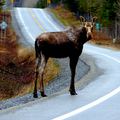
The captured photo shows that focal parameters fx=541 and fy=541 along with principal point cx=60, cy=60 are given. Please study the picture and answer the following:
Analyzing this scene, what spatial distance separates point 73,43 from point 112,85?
3.25 meters

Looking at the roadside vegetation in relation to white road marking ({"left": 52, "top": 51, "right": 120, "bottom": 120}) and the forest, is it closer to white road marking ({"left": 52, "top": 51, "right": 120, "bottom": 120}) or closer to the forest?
the forest

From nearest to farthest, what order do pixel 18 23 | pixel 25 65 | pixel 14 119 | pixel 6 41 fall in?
pixel 14 119
pixel 25 65
pixel 6 41
pixel 18 23

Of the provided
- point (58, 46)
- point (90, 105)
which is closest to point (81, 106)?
point (90, 105)

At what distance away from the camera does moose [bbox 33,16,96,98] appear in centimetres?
1479

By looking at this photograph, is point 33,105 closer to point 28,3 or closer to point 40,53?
point 40,53

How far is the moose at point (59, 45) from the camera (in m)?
14.8

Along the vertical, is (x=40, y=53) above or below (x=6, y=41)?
above

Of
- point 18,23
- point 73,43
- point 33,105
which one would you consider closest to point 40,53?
point 73,43

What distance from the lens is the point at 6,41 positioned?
57.5 metres

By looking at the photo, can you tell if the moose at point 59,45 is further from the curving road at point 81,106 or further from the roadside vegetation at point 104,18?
the roadside vegetation at point 104,18

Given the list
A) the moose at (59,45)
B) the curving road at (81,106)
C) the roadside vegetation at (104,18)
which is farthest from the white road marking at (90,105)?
the roadside vegetation at (104,18)

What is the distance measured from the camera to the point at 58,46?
14.8 m

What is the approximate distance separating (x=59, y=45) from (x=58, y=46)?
0.04 m

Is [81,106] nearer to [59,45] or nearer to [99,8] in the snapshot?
[59,45]
